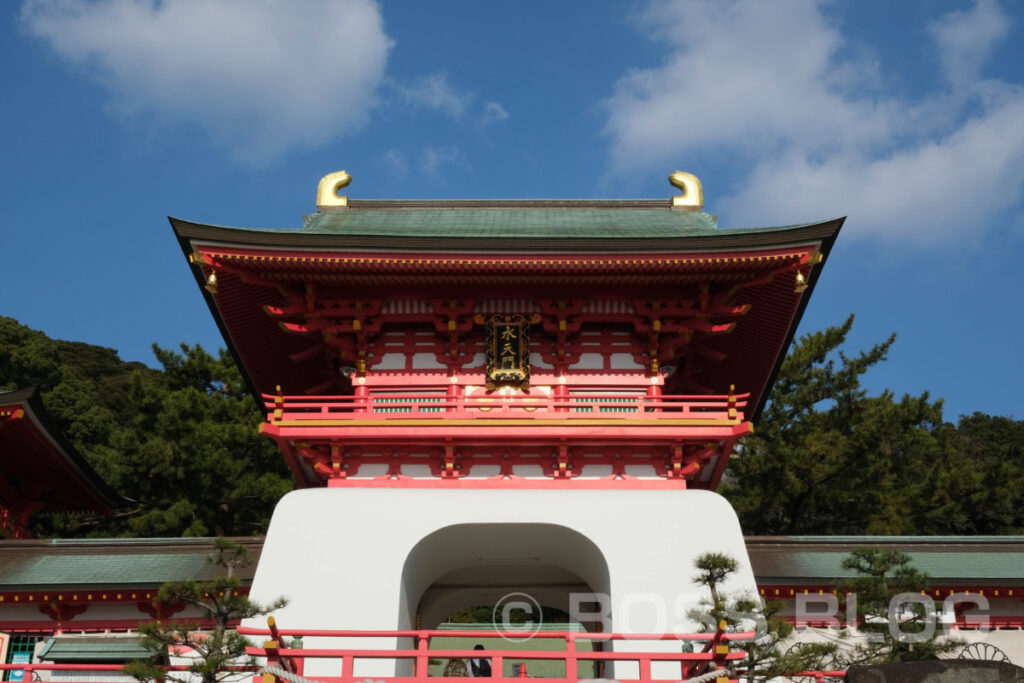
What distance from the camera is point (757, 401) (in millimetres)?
20188

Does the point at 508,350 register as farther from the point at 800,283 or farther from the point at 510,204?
the point at 510,204

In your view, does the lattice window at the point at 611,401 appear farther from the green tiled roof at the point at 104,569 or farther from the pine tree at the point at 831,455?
the pine tree at the point at 831,455

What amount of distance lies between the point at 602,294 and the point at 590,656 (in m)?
6.06

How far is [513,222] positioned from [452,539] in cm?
671

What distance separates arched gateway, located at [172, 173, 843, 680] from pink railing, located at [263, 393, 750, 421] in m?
0.04

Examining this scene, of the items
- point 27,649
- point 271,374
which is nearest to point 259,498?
point 271,374

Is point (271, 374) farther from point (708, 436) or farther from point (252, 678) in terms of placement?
point (708, 436)

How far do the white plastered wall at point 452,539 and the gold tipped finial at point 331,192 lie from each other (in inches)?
293

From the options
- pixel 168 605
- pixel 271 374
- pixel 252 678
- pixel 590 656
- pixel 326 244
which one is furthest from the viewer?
pixel 271 374

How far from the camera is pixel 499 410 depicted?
15500mm

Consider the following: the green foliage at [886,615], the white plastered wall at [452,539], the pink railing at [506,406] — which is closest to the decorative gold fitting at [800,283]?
the pink railing at [506,406]

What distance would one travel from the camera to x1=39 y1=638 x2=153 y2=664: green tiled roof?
15602 millimetres

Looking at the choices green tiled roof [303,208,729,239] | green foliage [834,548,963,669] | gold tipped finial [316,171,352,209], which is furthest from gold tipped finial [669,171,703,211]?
green foliage [834,548,963,669]

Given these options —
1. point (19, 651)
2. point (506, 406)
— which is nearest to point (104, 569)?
point (19, 651)
